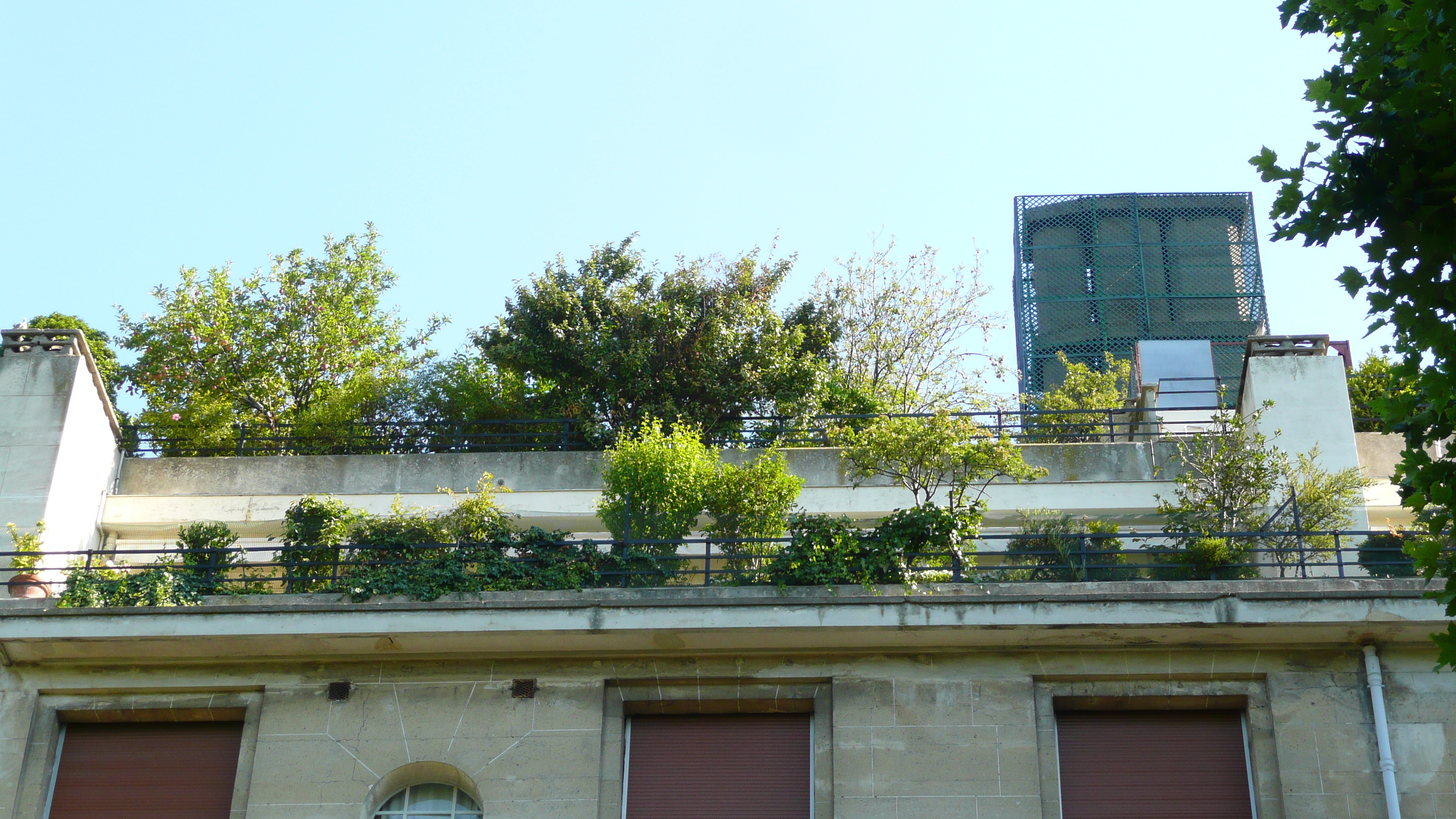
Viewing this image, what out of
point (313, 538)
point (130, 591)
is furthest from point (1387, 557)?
point (130, 591)

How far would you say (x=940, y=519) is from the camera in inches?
605

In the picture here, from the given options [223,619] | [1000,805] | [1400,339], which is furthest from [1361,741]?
[223,619]

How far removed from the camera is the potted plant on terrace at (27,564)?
16266 millimetres

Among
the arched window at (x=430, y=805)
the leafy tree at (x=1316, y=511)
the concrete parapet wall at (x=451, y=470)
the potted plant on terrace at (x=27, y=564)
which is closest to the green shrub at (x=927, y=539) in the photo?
the leafy tree at (x=1316, y=511)

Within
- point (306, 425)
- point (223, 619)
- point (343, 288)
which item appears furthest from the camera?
point (343, 288)

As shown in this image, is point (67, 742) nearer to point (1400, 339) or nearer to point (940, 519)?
point (940, 519)

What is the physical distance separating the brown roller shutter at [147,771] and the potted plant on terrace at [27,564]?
1.82 meters

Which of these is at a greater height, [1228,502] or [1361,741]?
[1228,502]

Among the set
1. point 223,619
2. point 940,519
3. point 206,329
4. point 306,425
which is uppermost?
point 206,329

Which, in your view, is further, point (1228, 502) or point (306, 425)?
point (306, 425)

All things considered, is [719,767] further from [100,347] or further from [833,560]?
[100,347]

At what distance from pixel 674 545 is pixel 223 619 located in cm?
460

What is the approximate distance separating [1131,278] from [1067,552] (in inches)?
A: 896

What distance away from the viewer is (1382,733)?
44.7 feet
